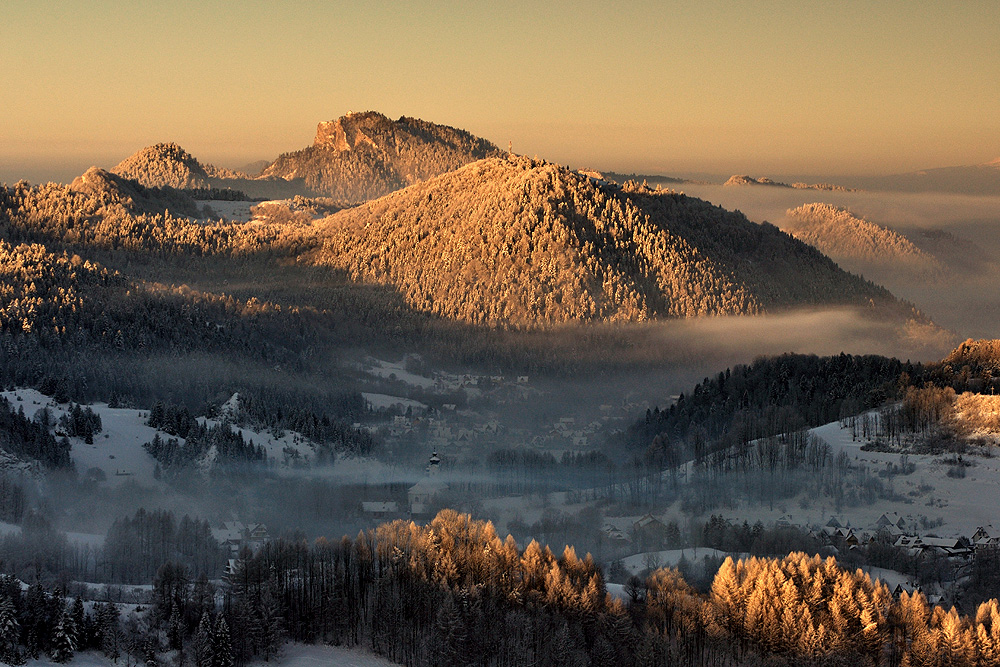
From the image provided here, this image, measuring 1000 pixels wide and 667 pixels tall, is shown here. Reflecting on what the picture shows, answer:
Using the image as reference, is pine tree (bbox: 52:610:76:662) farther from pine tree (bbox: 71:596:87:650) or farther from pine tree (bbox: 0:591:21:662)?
pine tree (bbox: 0:591:21:662)

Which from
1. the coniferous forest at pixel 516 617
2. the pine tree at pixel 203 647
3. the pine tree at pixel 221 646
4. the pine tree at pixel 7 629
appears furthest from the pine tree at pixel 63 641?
the pine tree at pixel 221 646

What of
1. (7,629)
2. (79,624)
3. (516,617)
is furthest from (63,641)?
(516,617)

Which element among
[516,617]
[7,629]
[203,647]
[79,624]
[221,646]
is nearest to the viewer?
[7,629]

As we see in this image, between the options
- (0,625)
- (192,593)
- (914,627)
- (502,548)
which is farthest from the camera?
(502,548)

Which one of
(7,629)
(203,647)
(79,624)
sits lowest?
(203,647)

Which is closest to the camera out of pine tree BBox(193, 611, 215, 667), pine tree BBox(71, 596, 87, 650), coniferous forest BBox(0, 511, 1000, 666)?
pine tree BBox(71, 596, 87, 650)

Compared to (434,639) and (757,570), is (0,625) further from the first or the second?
(757,570)

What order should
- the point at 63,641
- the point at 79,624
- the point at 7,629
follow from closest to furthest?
1. the point at 7,629
2. the point at 63,641
3. the point at 79,624

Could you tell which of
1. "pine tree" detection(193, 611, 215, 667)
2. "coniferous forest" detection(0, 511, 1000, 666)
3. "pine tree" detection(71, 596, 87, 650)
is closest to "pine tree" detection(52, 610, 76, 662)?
"coniferous forest" detection(0, 511, 1000, 666)

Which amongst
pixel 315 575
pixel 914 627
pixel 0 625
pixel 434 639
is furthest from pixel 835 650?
pixel 0 625

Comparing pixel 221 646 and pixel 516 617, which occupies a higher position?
pixel 516 617

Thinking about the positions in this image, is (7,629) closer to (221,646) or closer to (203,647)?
(203,647)
